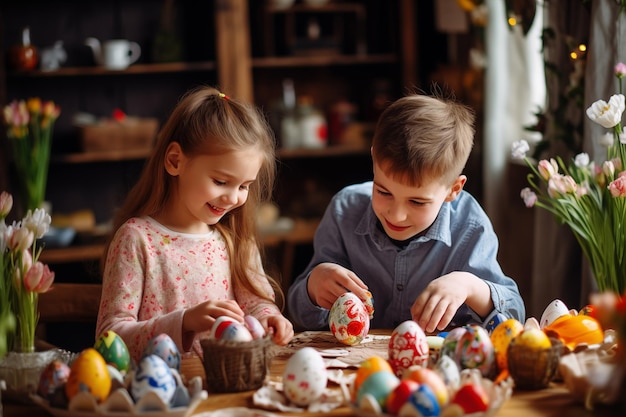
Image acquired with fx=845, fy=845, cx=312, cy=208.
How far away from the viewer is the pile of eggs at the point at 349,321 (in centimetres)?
156

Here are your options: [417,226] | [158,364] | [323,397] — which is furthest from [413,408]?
[417,226]

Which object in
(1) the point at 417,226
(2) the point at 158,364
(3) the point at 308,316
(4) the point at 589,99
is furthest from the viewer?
(4) the point at 589,99

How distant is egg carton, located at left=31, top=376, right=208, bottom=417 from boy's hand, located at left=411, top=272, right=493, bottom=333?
1.67ft

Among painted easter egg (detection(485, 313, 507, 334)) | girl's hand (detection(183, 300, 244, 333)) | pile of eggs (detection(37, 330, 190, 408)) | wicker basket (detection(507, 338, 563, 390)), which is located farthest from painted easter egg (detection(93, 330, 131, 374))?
painted easter egg (detection(485, 313, 507, 334))

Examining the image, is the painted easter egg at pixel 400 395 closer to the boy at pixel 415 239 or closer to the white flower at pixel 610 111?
the boy at pixel 415 239

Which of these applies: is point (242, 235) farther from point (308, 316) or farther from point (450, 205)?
point (450, 205)

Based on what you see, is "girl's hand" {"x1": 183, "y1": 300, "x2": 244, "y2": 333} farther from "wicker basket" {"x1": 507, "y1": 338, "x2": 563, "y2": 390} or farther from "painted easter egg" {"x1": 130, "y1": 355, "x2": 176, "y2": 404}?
"wicker basket" {"x1": 507, "y1": 338, "x2": 563, "y2": 390}

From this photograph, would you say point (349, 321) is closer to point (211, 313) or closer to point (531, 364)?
point (211, 313)

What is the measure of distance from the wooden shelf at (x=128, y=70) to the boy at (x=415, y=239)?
7.49ft

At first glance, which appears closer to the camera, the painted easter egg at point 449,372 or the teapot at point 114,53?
the painted easter egg at point 449,372

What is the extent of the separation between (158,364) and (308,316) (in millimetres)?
668

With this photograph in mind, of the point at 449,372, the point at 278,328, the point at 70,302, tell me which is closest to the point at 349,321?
the point at 278,328

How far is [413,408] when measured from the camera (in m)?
1.11

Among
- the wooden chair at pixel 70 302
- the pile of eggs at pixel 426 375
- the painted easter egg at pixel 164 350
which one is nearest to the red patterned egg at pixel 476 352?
→ the pile of eggs at pixel 426 375
